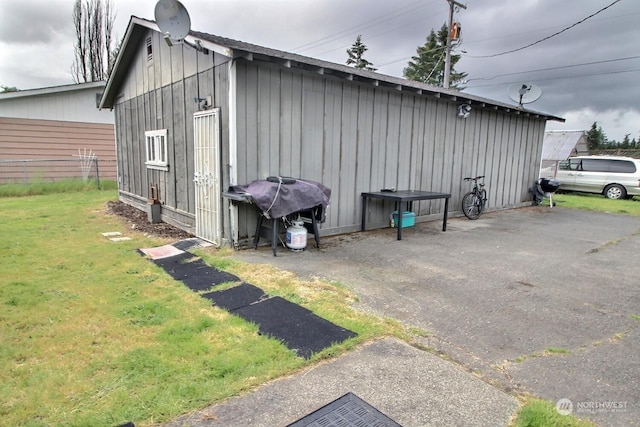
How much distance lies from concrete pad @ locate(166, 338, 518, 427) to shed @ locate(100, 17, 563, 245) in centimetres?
337

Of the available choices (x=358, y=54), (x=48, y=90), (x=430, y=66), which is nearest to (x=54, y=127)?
(x=48, y=90)

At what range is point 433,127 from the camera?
795 cm

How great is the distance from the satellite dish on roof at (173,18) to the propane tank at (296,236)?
3.18 meters

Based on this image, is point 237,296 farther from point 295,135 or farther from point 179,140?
point 179,140

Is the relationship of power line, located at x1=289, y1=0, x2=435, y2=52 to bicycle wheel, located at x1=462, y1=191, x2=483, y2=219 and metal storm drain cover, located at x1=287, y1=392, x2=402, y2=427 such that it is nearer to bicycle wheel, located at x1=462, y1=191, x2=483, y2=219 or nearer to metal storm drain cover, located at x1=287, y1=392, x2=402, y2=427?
bicycle wheel, located at x1=462, y1=191, x2=483, y2=219

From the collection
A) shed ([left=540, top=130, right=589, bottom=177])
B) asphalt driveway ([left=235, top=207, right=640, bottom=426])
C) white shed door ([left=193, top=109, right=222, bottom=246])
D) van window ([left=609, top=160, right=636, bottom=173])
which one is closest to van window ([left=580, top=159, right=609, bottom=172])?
van window ([left=609, top=160, right=636, bottom=173])

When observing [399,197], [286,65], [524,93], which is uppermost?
[524,93]

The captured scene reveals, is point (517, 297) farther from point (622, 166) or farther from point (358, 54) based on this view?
point (358, 54)

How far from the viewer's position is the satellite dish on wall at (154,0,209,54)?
17.2ft

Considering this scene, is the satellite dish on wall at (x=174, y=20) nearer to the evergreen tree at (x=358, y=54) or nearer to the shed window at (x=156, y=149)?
the shed window at (x=156, y=149)

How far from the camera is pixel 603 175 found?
46.8ft

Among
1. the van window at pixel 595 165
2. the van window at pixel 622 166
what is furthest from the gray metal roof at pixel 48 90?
the van window at pixel 622 166

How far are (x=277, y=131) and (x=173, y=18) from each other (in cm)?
218

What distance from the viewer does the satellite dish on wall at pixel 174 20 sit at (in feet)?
17.2
